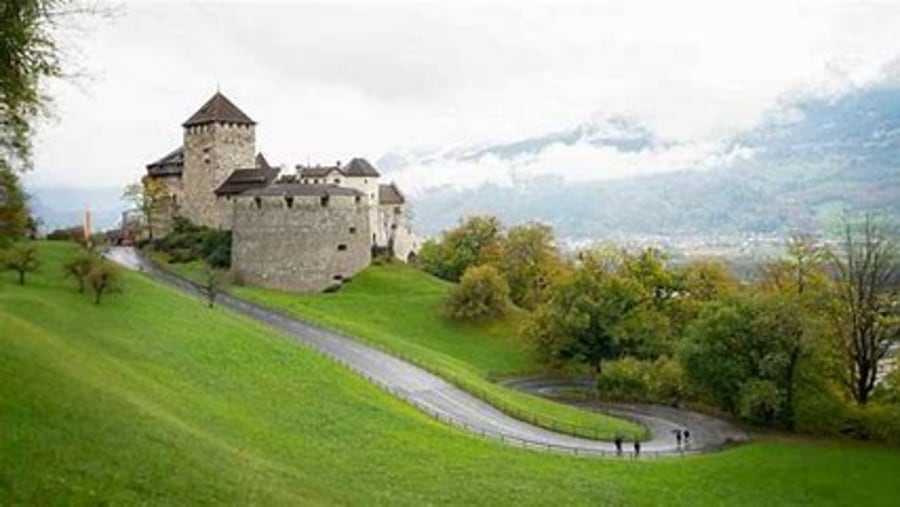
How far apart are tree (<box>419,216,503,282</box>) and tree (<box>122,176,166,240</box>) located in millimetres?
26846

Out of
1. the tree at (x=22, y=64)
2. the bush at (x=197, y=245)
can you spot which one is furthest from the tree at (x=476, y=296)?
the tree at (x=22, y=64)

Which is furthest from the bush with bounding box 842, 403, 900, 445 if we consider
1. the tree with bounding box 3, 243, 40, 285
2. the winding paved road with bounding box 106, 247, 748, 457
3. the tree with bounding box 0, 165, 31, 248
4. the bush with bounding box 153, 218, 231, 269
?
the bush with bounding box 153, 218, 231, 269

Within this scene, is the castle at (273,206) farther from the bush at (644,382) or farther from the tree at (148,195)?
the bush at (644,382)

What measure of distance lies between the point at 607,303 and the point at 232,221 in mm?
33426

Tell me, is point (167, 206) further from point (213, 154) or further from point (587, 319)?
point (587, 319)

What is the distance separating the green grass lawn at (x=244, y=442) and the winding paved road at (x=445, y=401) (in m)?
2.65

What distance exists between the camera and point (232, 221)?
81.8 m

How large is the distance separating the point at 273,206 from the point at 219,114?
1420 centimetres

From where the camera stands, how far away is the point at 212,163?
85.8 meters

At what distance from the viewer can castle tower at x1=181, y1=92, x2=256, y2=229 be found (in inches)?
3374

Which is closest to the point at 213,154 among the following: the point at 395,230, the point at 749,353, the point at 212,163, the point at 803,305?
the point at 212,163

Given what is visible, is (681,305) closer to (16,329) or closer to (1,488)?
(16,329)

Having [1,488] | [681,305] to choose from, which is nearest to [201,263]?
[681,305]

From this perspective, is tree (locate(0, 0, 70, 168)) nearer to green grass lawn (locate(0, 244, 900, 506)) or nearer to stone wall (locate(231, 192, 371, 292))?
green grass lawn (locate(0, 244, 900, 506))
